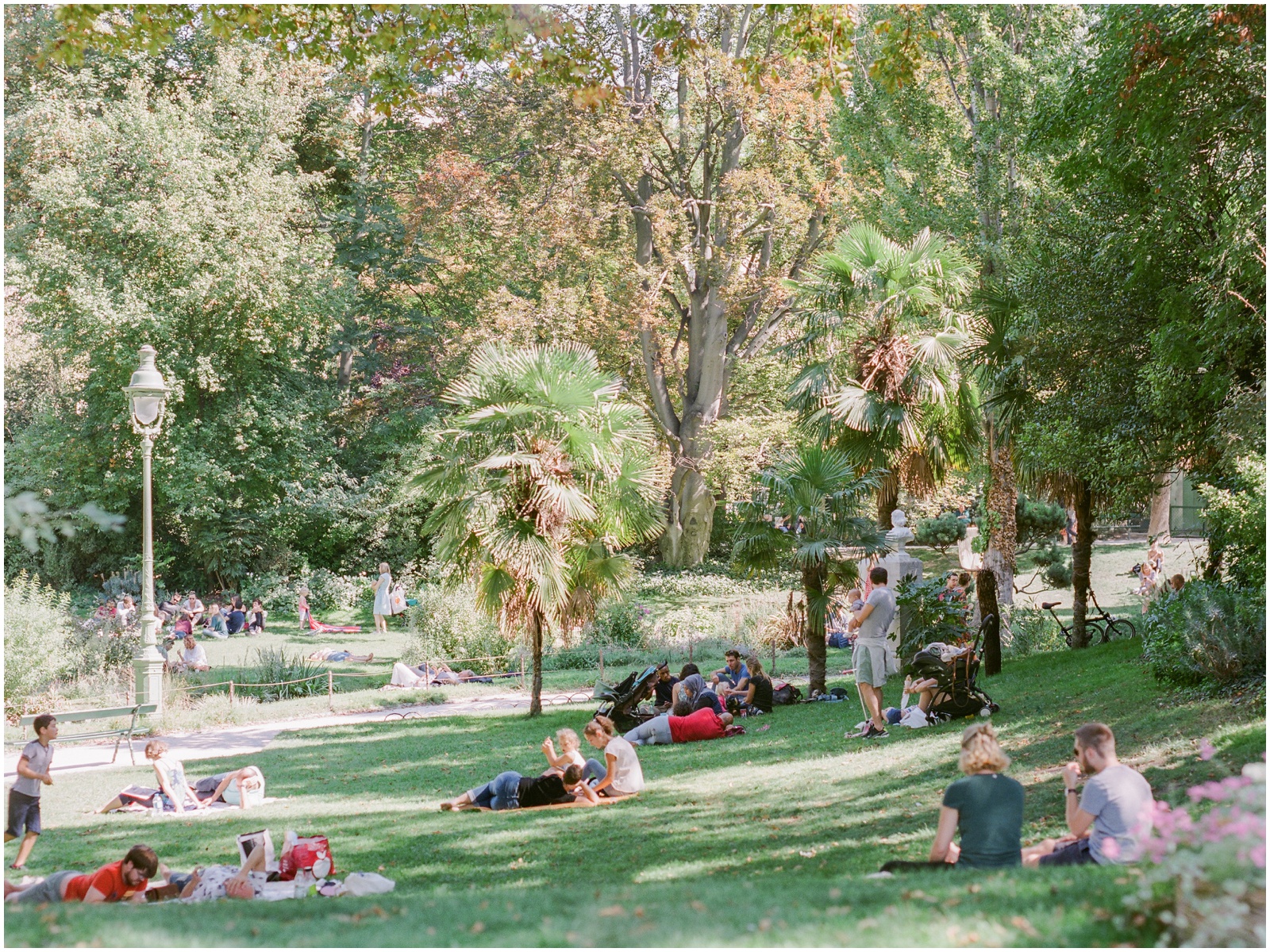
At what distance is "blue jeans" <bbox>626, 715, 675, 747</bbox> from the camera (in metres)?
12.0

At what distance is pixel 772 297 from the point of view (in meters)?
28.8

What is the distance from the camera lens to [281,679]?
58.7ft

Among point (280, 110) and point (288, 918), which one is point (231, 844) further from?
point (280, 110)

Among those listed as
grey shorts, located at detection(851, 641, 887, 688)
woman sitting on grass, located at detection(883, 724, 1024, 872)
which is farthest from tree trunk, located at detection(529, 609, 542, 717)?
woman sitting on grass, located at detection(883, 724, 1024, 872)

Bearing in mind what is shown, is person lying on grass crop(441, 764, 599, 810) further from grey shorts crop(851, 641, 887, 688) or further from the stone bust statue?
the stone bust statue

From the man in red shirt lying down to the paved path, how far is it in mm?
3636

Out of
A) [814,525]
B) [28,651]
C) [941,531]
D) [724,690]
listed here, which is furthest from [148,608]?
[941,531]

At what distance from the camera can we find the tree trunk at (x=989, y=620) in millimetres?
13797

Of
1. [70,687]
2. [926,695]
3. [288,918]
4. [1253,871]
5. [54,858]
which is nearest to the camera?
[1253,871]

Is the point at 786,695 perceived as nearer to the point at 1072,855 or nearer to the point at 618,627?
the point at 618,627

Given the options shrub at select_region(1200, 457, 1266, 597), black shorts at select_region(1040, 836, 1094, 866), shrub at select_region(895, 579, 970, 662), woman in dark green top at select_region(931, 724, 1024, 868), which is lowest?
black shorts at select_region(1040, 836, 1094, 866)

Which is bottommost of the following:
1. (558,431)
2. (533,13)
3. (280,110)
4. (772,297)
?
(558,431)

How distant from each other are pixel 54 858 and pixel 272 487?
23.5m

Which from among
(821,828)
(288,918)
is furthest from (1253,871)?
(288,918)
